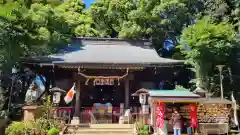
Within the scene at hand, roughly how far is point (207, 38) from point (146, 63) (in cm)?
392

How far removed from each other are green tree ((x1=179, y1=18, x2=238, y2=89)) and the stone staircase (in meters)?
5.63

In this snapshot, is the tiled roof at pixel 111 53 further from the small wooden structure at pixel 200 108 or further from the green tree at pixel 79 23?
the small wooden structure at pixel 200 108

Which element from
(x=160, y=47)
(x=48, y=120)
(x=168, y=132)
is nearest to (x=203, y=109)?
(x=168, y=132)

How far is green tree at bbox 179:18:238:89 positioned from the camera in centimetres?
1761

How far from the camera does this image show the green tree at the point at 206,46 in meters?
17.6

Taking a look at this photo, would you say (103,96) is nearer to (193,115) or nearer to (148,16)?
(148,16)

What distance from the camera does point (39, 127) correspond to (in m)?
13.4

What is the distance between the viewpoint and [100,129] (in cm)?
1555

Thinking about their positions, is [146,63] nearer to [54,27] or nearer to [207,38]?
A: [207,38]

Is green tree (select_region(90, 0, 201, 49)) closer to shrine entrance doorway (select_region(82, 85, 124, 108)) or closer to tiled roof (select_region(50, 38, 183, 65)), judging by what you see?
tiled roof (select_region(50, 38, 183, 65))

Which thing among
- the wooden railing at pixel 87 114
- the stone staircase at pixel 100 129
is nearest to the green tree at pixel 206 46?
the wooden railing at pixel 87 114

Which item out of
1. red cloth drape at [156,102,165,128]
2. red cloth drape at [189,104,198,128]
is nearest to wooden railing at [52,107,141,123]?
red cloth drape at [156,102,165,128]

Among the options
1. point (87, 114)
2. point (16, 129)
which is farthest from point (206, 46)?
point (16, 129)

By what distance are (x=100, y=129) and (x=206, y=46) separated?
7.84 metres
